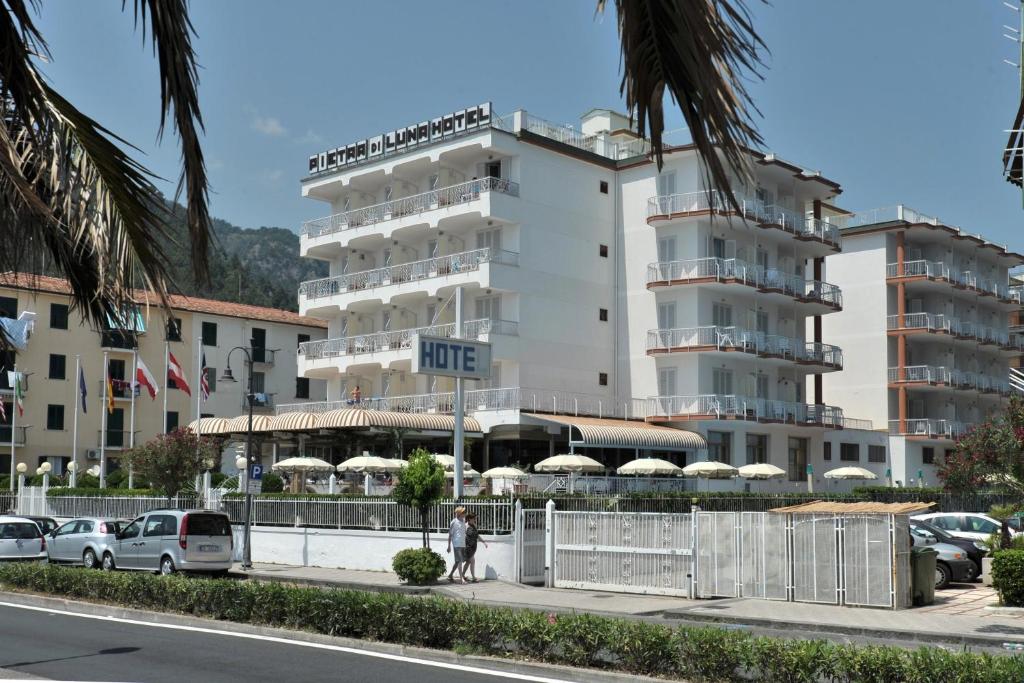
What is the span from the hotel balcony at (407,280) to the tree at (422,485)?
22330mm

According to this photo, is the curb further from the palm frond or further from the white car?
the white car

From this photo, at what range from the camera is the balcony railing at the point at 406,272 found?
51406 mm

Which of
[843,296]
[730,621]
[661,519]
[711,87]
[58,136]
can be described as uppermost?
[843,296]

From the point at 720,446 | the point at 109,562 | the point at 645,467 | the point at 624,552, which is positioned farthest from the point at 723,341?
the point at 109,562

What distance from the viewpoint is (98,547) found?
100ft

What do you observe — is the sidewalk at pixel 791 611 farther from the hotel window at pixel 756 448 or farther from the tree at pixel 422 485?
the hotel window at pixel 756 448

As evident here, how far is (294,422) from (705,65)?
45782 millimetres

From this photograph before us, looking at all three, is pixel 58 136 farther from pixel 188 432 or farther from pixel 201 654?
pixel 188 432

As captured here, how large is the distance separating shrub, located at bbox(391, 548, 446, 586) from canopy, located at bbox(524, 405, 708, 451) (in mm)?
18520

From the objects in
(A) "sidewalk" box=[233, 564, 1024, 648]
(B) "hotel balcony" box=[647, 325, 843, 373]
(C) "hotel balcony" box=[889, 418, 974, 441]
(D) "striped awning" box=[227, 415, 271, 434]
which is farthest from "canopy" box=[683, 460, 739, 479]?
(C) "hotel balcony" box=[889, 418, 974, 441]

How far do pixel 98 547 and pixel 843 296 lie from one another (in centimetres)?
4765

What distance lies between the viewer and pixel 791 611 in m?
21.9

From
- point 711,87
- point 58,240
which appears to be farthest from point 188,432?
point 711,87

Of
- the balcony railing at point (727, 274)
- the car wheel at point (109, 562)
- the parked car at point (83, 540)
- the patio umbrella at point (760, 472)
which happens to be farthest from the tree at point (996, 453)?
the parked car at point (83, 540)
